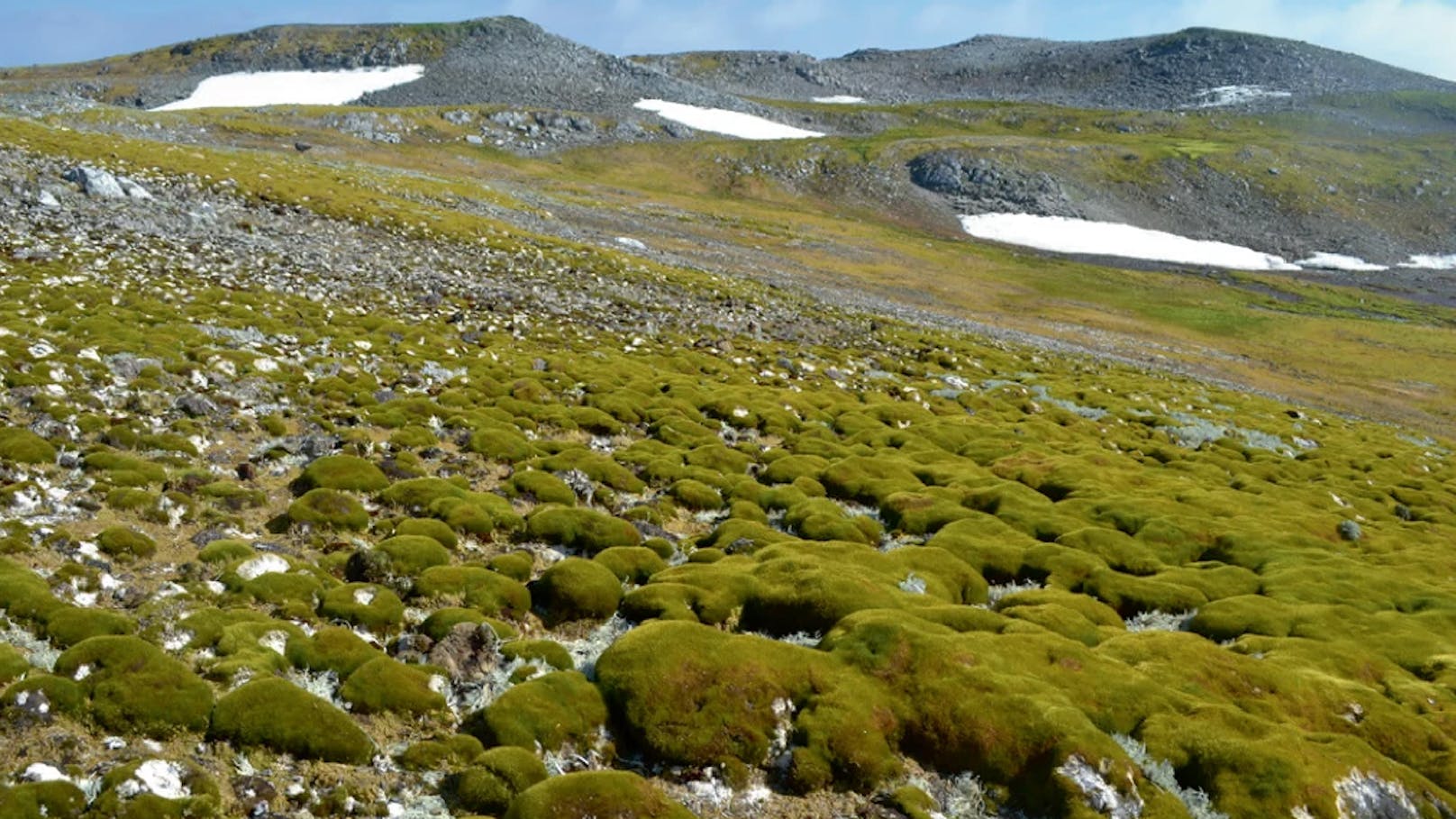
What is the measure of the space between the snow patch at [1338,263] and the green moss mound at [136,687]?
7715 inches

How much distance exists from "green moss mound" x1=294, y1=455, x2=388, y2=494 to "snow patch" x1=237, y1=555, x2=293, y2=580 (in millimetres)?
4025

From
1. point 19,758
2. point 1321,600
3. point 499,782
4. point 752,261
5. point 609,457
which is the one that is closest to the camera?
point 19,758

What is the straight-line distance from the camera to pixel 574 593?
632 inches

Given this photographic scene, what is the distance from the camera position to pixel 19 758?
373 inches

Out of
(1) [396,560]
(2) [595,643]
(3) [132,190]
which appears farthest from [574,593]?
(3) [132,190]

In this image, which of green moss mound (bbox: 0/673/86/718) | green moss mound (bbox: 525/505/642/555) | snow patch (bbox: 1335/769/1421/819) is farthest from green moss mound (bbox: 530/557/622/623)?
snow patch (bbox: 1335/769/1421/819)

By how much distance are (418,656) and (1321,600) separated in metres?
21.6

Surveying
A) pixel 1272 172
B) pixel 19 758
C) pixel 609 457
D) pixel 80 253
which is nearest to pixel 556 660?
pixel 19 758

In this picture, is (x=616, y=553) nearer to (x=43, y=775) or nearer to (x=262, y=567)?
(x=262, y=567)

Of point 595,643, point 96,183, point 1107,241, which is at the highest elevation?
point 96,183

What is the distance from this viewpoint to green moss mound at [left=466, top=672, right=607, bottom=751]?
11.8 meters

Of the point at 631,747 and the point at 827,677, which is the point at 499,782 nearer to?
the point at 631,747

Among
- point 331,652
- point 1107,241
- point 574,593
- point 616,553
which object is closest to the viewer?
point 331,652

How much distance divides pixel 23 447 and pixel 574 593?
11691 mm
